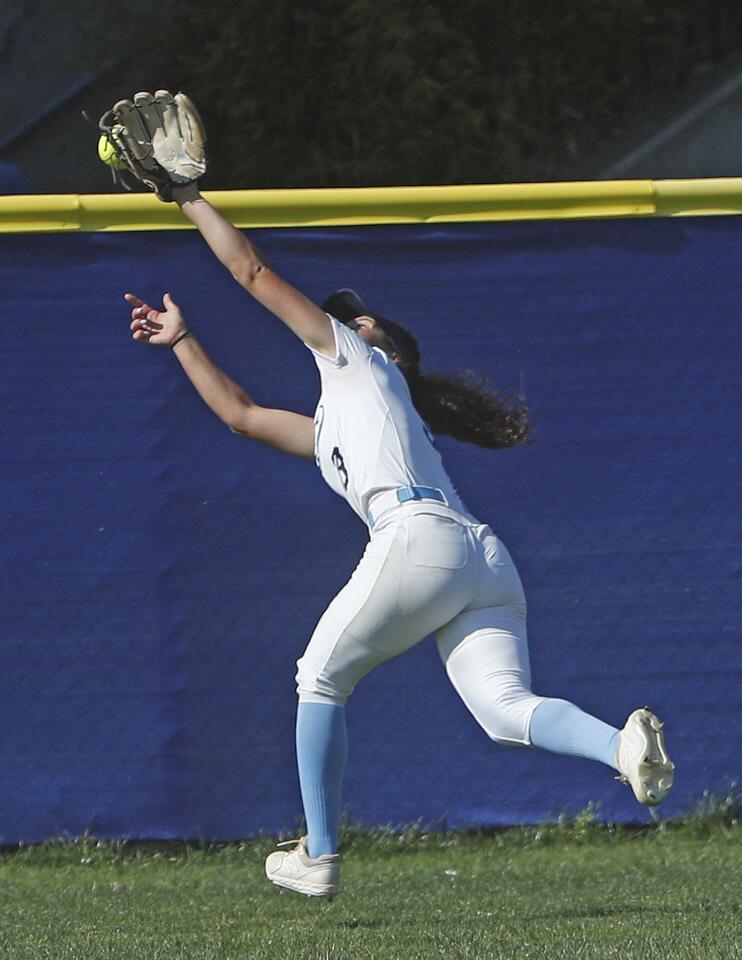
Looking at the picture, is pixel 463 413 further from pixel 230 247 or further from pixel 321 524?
pixel 230 247

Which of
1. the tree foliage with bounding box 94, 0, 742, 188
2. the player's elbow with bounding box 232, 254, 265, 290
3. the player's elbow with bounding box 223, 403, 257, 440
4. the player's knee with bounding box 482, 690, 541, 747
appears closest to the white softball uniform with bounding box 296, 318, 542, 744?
the player's knee with bounding box 482, 690, 541, 747

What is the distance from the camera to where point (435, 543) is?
417 cm

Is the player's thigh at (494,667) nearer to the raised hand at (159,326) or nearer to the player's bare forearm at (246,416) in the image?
the player's bare forearm at (246,416)

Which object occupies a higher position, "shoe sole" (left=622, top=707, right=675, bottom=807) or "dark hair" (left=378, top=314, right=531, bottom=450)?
"dark hair" (left=378, top=314, right=531, bottom=450)

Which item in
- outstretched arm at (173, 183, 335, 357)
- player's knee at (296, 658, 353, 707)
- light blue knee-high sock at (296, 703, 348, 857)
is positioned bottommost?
light blue knee-high sock at (296, 703, 348, 857)

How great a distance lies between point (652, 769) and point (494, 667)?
0.49 meters

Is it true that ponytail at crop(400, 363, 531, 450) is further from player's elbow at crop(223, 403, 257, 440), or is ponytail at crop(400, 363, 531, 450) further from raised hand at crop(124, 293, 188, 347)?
raised hand at crop(124, 293, 188, 347)

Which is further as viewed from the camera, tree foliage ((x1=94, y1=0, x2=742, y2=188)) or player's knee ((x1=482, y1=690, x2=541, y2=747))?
tree foliage ((x1=94, y1=0, x2=742, y2=188))

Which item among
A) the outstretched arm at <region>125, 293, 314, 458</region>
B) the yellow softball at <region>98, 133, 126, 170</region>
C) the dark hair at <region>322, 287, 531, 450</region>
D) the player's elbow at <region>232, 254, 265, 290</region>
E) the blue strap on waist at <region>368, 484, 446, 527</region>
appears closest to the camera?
the blue strap on waist at <region>368, 484, 446, 527</region>

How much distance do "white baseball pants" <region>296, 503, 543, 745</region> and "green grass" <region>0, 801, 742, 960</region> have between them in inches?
22.5

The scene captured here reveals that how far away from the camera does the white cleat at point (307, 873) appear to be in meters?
4.29

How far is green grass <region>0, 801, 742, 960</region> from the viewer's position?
406cm

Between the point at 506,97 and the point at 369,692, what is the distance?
4797 mm

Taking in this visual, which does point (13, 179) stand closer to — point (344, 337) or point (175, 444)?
point (175, 444)
